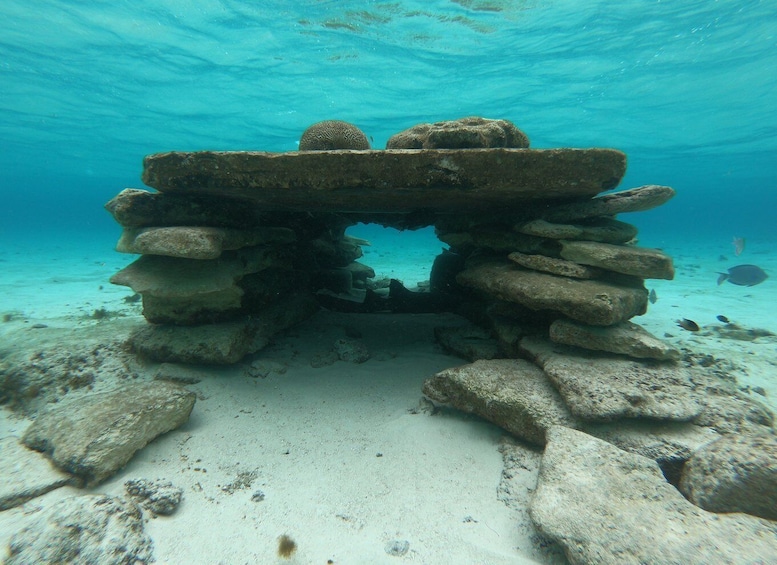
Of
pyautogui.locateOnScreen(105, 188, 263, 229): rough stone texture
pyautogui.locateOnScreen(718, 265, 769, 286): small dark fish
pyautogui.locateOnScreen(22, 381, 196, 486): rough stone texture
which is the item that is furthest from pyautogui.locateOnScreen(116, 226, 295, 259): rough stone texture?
pyautogui.locateOnScreen(718, 265, 769, 286): small dark fish

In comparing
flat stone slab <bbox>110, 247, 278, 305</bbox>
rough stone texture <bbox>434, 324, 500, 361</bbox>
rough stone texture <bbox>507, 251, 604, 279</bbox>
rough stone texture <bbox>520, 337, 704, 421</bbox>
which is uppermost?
rough stone texture <bbox>507, 251, 604, 279</bbox>

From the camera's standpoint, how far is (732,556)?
2.08 metres

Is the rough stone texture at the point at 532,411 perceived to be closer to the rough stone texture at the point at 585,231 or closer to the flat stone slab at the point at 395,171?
the rough stone texture at the point at 585,231

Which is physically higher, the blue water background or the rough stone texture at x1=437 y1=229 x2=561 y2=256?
the blue water background

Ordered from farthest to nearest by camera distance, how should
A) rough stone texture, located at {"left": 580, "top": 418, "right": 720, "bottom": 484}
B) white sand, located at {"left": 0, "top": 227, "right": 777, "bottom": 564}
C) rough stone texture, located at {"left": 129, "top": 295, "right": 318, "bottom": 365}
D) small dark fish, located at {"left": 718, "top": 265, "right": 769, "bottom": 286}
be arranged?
small dark fish, located at {"left": 718, "top": 265, "right": 769, "bottom": 286}
rough stone texture, located at {"left": 129, "top": 295, "right": 318, "bottom": 365}
rough stone texture, located at {"left": 580, "top": 418, "right": 720, "bottom": 484}
white sand, located at {"left": 0, "top": 227, "right": 777, "bottom": 564}

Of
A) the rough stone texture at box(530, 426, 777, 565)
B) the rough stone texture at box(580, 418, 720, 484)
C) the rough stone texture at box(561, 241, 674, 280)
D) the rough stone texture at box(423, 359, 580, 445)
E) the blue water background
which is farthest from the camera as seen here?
the blue water background

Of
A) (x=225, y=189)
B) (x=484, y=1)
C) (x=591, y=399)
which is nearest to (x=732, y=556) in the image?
(x=591, y=399)

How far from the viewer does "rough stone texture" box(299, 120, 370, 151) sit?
5.54 metres

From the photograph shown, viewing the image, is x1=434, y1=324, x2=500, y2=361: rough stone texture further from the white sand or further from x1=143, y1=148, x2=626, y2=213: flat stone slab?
x1=143, y1=148, x2=626, y2=213: flat stone slab

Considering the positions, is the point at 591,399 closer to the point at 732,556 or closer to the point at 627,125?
the point at 732,556

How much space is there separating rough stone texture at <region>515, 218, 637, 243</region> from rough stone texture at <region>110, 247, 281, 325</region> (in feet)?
13.5

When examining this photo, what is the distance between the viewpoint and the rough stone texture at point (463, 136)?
4.28m

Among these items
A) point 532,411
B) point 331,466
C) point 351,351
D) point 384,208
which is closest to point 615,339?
point 532,411

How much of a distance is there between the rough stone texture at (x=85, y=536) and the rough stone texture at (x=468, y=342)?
402cm
